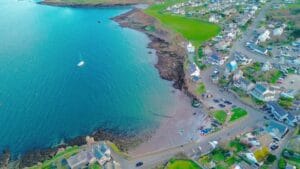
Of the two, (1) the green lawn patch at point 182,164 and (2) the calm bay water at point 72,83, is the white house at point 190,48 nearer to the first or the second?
(2) the calm bay water at point 72,83

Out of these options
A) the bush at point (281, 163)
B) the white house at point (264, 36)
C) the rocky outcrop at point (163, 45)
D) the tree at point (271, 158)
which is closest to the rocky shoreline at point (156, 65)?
the rocky outcrop at point (163, 45)

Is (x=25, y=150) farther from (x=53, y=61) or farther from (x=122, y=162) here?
(x=53, y=61)

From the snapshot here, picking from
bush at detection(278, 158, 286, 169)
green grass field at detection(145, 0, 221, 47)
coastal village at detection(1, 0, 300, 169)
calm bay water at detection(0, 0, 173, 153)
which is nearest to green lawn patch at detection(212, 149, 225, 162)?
coastal village at detection(1, 0, 300, 169)

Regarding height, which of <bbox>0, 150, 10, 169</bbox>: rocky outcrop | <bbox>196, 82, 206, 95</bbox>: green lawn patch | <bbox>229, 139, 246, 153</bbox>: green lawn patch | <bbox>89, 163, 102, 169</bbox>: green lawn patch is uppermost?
<bbox>196, 82, 206, 95</bbox>: green lawn patch

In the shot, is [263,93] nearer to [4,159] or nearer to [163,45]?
[163,45]

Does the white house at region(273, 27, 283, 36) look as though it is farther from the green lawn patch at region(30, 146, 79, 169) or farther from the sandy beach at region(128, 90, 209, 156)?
the green lawn patch at region(30, 146, 79, 169)

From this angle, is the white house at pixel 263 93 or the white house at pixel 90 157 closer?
the white house at pixel 90 157
